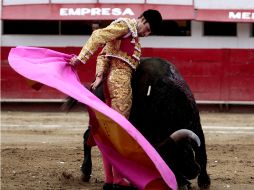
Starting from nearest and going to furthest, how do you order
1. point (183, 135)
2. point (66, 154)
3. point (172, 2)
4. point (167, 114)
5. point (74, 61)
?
point (183, 135), point (167, 114), point (74, 61), point (66, 154), point (172, 2)

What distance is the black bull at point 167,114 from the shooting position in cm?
430

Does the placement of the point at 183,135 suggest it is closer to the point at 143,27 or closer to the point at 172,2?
the point at 143,27

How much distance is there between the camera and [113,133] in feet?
14.2

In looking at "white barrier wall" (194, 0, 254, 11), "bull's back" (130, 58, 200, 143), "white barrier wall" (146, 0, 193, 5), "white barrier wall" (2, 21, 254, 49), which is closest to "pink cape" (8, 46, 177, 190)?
"bull's back" (130, 58, 200, 143)

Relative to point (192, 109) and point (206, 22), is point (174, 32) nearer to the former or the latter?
point (206, 22)

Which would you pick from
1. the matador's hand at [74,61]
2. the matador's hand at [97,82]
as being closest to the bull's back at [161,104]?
the matador's hand at [97,82]

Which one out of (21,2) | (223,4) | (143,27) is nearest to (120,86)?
(143,27)

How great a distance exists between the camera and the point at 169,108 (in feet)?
Answer: 14.6

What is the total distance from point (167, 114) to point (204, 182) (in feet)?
2.29

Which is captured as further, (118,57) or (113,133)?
(118,57)

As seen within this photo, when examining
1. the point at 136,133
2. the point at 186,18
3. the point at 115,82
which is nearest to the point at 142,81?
the point at 115,82

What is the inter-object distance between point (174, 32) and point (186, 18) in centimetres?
43

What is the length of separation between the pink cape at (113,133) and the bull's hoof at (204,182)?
0.72 metres

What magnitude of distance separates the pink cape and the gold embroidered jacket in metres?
0.20
